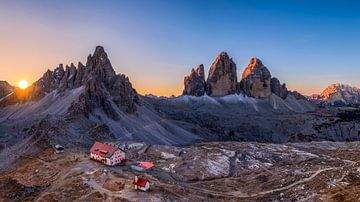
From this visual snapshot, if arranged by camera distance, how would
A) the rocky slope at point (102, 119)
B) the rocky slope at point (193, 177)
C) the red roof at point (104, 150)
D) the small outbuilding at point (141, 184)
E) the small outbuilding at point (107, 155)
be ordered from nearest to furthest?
the rocky slope at point (193, 177), the small outbuilding at point (141, 184), the small outbuilding at point (107, 155), the red roof at point (104, 150), the rocky slope at point (102, 119)

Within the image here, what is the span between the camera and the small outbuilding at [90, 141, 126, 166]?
87.4 m

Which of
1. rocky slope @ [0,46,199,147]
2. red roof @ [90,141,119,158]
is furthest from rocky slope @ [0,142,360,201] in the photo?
rocky slope @ [0,46,199,147]

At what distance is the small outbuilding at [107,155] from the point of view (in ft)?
287

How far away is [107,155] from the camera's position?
8750cm

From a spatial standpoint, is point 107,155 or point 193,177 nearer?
point 107,155

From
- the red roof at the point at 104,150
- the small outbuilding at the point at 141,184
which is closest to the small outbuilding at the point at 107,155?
the red roof at the point at 104,150

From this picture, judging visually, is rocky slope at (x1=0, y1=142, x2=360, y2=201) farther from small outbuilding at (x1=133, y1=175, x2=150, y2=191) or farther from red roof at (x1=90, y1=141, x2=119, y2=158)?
red roof at (x1=90, y1=141, x2=119, y2=158)

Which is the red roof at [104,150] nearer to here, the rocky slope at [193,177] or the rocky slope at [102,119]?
the rocky slope at [193,177]

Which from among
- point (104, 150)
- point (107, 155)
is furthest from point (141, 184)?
point (104, 150)

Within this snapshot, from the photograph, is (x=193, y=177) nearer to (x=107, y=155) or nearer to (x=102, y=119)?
(x=107, y=155)

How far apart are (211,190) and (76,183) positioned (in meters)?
30.2

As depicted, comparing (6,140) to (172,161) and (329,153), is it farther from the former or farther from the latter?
(329,153)

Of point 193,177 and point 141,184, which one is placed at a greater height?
point 141,184

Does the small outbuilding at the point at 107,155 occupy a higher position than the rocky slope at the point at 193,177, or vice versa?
the small outbuilding at the point at 107,155
